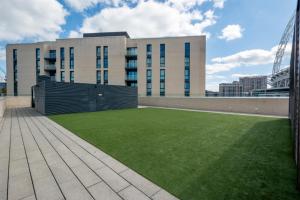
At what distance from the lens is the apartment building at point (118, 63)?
2534cm

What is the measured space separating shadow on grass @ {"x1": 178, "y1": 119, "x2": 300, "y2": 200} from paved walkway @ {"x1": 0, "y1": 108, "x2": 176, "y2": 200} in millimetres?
731

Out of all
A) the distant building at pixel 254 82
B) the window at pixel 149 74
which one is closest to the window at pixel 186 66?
the window at pixel 149 74

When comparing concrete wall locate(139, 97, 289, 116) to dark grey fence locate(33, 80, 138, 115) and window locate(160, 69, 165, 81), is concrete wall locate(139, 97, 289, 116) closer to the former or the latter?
dark grey fence locate(33, 80, 138, 115)

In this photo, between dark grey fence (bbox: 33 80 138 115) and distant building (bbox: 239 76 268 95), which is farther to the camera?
distant building (bbox: 239 76 268 95)

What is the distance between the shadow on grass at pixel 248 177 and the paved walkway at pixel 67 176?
73 centimetres

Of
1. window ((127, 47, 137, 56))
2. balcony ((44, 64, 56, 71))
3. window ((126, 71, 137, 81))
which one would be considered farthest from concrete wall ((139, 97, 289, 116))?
balcony ((44, 64, 56, 71))

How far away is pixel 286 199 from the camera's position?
1.99 metres

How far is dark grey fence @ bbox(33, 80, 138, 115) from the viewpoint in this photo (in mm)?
11266

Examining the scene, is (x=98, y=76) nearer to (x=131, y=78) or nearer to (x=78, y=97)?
(x=131, y=78)

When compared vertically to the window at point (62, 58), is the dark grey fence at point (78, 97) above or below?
below

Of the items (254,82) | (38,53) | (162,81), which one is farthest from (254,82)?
(38,53)

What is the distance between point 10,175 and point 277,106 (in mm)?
16631

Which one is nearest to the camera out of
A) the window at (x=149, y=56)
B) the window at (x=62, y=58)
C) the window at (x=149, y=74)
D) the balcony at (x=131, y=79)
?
the window at (x=149, y=74)

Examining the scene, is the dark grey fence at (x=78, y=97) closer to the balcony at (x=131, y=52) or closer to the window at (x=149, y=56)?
the window at (x=149, y=56)
